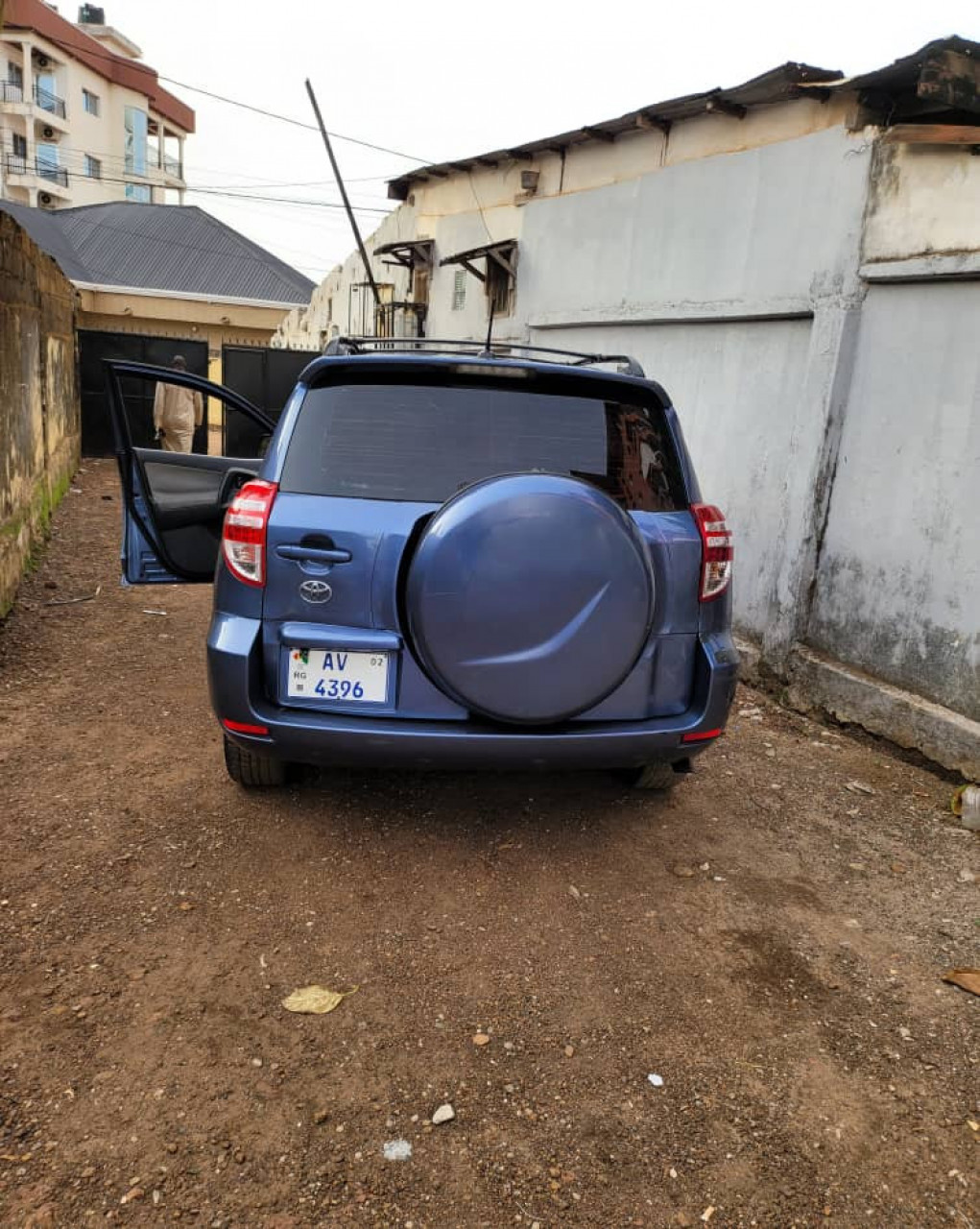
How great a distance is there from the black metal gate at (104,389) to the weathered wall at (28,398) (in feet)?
11.5

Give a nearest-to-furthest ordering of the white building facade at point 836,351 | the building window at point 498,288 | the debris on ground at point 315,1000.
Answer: the debris on ground at point 315,1000, the white building facade at point 836,351, the building window at point 498,288

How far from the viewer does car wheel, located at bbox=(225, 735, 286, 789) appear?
3.28 m

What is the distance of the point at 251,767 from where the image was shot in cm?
332

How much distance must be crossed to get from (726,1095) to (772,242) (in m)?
4.97

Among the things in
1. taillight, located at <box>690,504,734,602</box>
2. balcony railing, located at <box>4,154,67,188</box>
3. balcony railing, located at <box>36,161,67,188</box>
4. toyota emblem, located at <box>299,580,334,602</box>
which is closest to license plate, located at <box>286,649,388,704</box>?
toyota emblem, located at <box>299,580,334,602</box>

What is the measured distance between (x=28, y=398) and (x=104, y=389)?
7886 mm

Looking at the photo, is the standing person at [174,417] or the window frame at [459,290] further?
the standing person at [174,417]

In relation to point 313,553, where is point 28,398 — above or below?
above

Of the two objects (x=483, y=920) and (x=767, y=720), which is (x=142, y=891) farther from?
(x=767, y=720)

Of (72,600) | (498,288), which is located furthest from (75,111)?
(72,600)

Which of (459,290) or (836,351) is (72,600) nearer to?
(836,351)

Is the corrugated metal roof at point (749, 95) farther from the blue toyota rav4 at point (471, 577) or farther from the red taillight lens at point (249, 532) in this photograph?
the red taillight lens at point (249, 532)

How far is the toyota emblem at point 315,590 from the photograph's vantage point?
2721mm

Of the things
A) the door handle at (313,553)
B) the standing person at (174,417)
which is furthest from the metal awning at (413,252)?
the door handle at (313,553)
